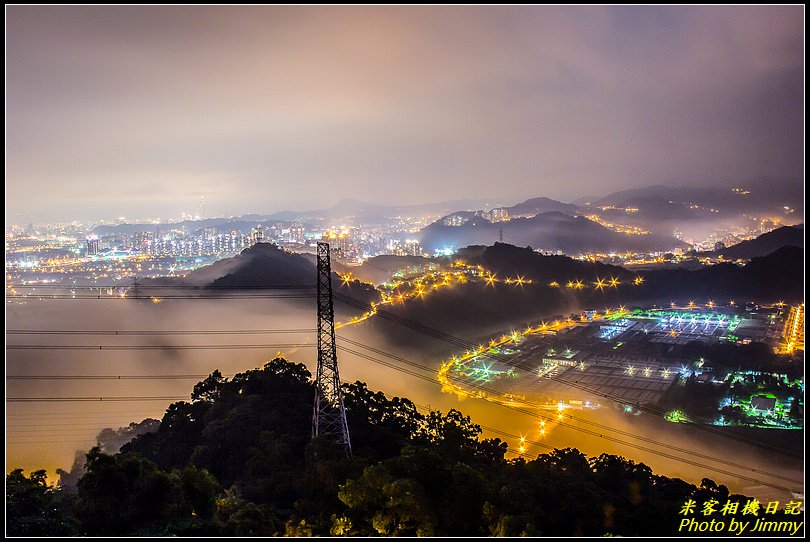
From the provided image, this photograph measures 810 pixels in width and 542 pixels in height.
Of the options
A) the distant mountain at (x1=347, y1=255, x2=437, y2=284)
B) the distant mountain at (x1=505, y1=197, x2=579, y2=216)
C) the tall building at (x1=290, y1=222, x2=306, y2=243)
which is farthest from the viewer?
the distant mountain at (x1=505, y1=197, x2=579, y2=216)

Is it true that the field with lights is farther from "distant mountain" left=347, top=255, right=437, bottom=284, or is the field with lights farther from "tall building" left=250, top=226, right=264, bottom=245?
"distant mountain" left=347, top=255, right=437, bottom=284

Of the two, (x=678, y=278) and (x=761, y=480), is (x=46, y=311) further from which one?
(x=678, y=278)

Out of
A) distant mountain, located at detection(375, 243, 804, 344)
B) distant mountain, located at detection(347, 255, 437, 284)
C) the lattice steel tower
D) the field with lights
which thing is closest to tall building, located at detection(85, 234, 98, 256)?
distant mountain, located at detection(375, 243, 804, 344)

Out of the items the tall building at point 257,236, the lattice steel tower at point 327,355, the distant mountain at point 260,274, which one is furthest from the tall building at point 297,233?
the lattice steel tower at point 327,355

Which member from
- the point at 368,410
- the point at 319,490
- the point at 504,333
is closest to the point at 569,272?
the point at 504,333

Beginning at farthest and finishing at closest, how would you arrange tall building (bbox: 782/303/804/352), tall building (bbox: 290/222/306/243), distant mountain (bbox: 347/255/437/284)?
tall building (bbox: 290/222/306/243)
distant mountain (bbox: 347/255/437/284)
tall building (bbox: 782/303/804/352)

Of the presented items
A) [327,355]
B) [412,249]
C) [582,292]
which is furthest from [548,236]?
[327,355]

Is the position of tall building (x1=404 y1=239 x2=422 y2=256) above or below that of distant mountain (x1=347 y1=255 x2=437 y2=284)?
above
